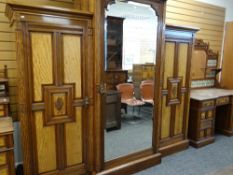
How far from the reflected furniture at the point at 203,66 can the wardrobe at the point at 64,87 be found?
5.34 ft

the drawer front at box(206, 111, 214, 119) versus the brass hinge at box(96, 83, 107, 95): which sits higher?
the brass hinge at box(96, 83, 107, 95)

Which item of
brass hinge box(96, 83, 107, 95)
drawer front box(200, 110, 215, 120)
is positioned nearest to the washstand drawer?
drawer front box(200, 110, 215, 120)

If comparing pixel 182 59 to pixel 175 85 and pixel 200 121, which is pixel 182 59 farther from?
pixel 200 121

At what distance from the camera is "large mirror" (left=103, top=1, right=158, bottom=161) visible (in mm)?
2387

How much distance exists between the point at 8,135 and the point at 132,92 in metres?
1.54

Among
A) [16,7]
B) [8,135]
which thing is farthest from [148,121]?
[16,7]

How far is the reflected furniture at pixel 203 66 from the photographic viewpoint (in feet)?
13.1

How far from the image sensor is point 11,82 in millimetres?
2412

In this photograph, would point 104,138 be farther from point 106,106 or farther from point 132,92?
point 132,92

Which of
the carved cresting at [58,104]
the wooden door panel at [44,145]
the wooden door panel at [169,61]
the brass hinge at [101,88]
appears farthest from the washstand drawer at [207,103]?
the wooden door panel at [44,145]

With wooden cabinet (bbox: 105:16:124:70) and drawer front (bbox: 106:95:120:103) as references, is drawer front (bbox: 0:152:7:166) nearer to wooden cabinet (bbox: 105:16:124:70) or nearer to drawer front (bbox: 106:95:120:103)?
drawer front (bbox: 106:95:120:103)

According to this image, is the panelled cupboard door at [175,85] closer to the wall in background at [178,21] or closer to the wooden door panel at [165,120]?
the wooden door panel at [165,120]

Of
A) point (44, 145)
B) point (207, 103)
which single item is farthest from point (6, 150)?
point (207, 103)

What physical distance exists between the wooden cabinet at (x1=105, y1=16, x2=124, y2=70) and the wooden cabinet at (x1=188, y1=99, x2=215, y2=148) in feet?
5.29
